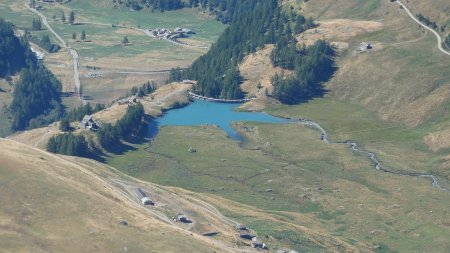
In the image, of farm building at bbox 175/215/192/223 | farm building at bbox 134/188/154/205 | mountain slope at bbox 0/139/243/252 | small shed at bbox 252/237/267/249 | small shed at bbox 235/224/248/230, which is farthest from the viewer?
farm building at bbox 134/188/154/205

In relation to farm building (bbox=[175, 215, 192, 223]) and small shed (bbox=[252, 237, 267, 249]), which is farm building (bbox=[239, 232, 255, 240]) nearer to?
small shed (bbox=[252, 237, 267, 249])

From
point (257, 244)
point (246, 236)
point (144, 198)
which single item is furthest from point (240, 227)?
point (144, 198)

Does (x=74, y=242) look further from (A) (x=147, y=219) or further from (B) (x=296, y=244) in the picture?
(B) (x=296, y=244)

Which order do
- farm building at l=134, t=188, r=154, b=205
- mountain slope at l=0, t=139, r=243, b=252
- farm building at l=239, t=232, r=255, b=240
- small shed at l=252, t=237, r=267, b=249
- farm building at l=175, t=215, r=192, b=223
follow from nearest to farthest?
mountain slope at l=0, t=139, r=243, b=252 < small shed at l=252, t=237, r=267, b=249 < farm building at l=239, t=232, r=255, b=240 < farm building at l=175, t=215, r=192, b=223 < farm building at l=134, t=188, r=154, b=205

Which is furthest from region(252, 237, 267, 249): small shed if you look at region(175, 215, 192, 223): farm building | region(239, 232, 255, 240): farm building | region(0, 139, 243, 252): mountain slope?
region(175, 215, 192, 223): farm building

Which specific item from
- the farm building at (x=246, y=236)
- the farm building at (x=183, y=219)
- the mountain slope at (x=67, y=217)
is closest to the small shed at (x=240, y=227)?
the farm building at (x=246, y=236)

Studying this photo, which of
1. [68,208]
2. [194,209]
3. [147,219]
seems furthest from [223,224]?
[68,208]

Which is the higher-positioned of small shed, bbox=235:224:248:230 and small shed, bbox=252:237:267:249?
small shed, bbox=252:237:267:249

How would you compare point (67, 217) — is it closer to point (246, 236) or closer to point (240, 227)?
point (246, 236)

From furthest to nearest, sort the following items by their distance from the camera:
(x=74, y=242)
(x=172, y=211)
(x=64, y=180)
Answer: (x=172, y=211) → (x=64, y=180) → (x=74, y=242)

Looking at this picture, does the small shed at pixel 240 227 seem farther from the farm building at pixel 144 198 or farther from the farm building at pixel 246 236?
the farm building at pixel 144 198

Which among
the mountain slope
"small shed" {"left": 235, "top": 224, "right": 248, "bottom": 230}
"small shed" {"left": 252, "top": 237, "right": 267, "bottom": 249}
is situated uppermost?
the mountain slope
